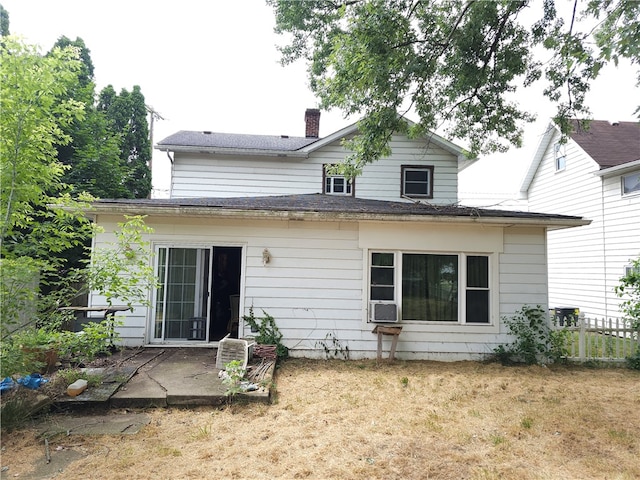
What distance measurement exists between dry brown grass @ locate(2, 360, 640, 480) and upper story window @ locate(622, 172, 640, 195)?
7812 mm

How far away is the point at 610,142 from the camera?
11977 mm

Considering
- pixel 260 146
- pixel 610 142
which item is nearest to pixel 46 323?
pixel 260 146

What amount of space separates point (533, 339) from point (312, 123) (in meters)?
9.78

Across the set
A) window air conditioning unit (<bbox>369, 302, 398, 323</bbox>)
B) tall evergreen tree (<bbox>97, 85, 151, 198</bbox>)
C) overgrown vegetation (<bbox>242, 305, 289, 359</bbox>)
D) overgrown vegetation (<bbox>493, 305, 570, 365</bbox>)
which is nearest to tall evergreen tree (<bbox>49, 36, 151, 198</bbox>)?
tall evergreen tree (<bbox>97, 85, 151, 198</bbox>)

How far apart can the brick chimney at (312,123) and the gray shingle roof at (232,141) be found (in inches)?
15.9

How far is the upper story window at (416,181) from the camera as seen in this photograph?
1091 cm

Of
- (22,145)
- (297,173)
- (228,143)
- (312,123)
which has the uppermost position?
(312,123)

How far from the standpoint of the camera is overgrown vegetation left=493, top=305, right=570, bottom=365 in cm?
640

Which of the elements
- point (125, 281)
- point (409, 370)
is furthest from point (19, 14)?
point (409, 370)

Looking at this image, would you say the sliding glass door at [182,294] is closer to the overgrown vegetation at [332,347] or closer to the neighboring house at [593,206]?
the overgrown vegetation at [332,347]

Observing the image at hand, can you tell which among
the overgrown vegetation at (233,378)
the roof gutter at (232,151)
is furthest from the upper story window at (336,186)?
the overgrown vegetation at (233,378)

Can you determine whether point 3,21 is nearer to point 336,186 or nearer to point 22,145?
point 336,186

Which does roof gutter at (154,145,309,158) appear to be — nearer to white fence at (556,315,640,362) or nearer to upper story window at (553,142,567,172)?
white fence at (556,315,640,362)

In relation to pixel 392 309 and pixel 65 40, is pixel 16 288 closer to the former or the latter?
pixel 392 309
